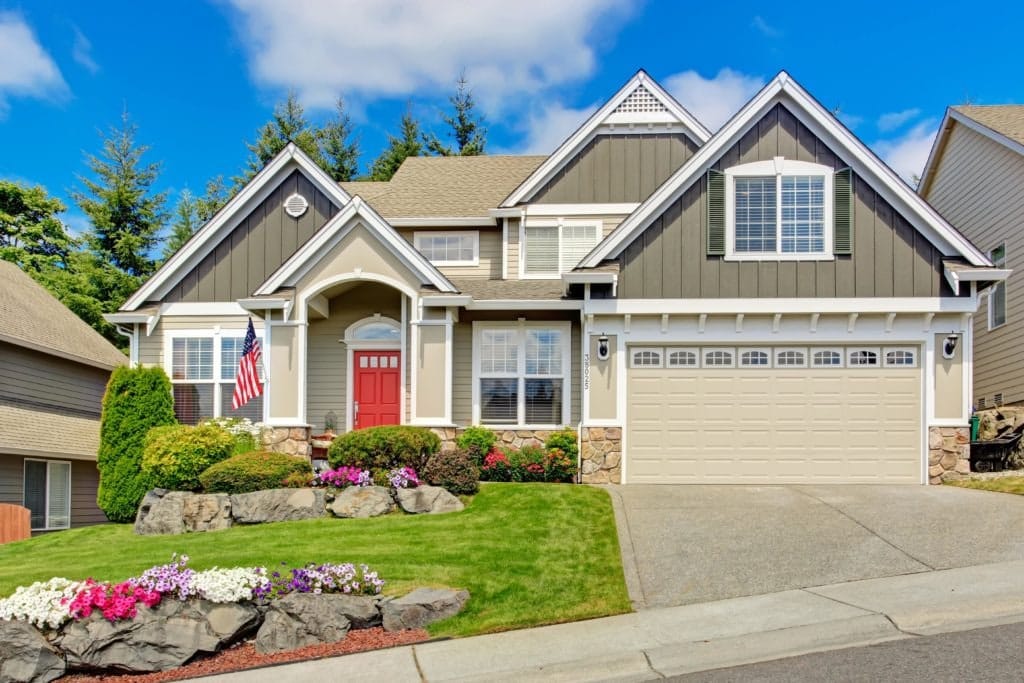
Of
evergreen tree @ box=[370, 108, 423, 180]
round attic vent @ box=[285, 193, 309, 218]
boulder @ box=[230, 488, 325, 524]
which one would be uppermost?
evergreen tree @ box=[370, 108, 423, 180]

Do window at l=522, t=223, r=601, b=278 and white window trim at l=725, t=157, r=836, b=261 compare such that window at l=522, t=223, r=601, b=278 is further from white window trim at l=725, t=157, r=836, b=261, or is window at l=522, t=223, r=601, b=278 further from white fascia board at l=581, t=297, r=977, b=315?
white window trim at l=725, t=157, r=836, b=261

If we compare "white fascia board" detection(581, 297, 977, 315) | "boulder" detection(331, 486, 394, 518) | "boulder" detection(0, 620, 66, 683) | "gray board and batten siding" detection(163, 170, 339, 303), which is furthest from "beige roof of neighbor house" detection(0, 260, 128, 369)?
"white fascia board" detection(581, 297, 977, 315)

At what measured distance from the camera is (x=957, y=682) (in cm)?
653

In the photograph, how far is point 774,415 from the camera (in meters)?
16.0

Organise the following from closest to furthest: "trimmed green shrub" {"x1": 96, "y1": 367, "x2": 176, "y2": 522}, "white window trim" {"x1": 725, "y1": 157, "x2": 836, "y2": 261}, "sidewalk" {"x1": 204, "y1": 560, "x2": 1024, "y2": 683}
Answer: "sidewalk" {"x1": 204, "y1": 560, "x2": 1024, "y2": 683}, "white window trim" {"x1": 725, "y1": 157, "x2": 836, "y2": 261}, "trimmed green shrub" {"x1": 96, "y1": 367, "x2": 176, "y2": 522}

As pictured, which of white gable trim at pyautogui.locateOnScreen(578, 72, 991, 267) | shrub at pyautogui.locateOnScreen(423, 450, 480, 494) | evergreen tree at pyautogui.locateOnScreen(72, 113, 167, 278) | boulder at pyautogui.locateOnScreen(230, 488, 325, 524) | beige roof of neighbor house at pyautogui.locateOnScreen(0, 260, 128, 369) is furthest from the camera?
evergreen tree at pyautogui.locateOnScreen(72, 113, 167, 278)

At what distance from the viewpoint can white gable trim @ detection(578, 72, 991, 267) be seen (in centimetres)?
1552

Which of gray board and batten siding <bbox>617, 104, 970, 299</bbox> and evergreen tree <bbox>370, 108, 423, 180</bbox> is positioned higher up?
evergreen tree <bbox>370, 108, 423, 180</bbox>

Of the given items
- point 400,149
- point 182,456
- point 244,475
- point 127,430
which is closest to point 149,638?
point 244,475

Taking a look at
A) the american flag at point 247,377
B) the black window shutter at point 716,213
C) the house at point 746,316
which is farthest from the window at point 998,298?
the american flag at point 247,377

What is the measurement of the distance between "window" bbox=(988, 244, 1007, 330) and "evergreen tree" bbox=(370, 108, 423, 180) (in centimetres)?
2474

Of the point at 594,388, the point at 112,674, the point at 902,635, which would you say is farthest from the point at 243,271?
the point at 902,635

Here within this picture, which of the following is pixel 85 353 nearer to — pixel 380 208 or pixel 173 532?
pixel 380 208

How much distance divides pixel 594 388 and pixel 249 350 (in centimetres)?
628
